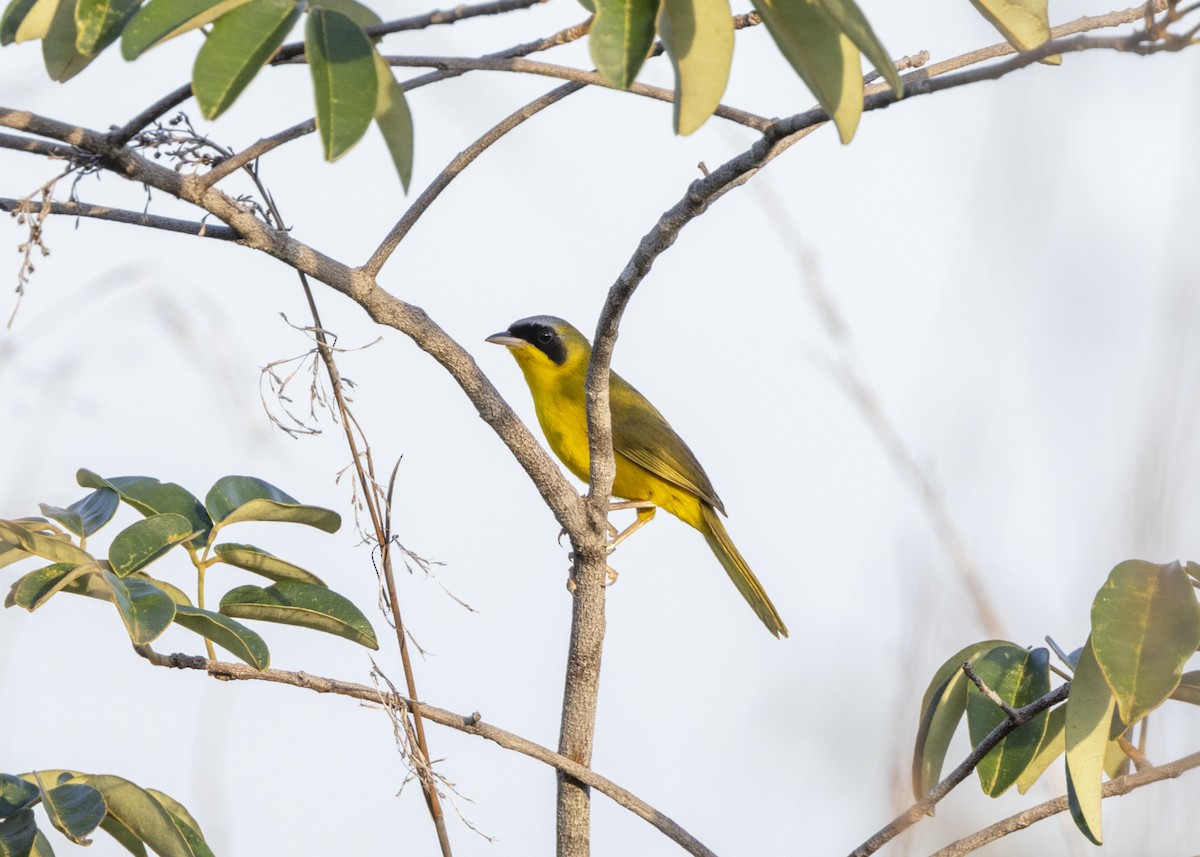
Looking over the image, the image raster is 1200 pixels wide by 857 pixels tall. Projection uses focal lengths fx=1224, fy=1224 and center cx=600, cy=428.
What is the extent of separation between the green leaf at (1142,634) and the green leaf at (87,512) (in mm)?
1346

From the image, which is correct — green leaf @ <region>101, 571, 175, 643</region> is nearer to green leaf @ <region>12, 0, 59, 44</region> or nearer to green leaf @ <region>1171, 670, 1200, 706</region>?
green leaf @ <region>12, 0, 59, 44</region>

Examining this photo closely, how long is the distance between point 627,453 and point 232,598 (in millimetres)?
3541

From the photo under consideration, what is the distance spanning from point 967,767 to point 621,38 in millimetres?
1044

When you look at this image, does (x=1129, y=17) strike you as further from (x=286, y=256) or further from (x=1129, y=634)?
(x=286, y=256)

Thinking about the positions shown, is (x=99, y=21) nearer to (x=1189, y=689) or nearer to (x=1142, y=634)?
(x=1142, y=634)

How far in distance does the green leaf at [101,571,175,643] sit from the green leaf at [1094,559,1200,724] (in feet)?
3.65

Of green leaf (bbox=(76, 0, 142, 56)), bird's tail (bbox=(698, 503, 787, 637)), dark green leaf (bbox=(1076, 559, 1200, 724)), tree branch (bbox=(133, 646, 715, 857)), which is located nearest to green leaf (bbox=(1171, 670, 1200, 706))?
dark green leaf (bbox=(1076, 559, 1200, 724))

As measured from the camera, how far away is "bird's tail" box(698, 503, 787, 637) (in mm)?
5453

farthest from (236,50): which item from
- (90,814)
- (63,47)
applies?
(90,814)

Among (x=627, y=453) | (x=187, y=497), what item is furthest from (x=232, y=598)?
(x=627, y=453)

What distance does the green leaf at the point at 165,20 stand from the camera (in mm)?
1224

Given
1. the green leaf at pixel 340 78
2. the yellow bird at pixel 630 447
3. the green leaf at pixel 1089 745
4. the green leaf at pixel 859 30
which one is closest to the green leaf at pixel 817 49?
the green leaf at pixel 859 30

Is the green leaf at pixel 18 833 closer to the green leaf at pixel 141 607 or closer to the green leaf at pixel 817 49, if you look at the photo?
the green leaf at pixel 141 607

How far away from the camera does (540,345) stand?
5.60 m
